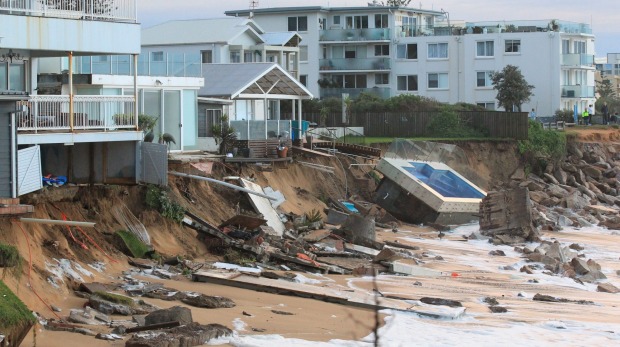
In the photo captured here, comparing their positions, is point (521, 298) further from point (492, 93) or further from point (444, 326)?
point (492, 93)

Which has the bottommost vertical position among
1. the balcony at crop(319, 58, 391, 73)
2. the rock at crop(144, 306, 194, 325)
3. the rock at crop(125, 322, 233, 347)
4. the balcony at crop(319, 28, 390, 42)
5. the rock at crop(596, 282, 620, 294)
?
the rock at crop(596, 282, 620, 294)

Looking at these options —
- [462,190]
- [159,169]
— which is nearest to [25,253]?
[159,169]

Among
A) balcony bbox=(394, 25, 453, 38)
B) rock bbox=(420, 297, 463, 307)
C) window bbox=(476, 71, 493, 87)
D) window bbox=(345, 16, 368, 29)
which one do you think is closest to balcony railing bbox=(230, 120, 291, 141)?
rock bbox=(420, 297, 463, 307)

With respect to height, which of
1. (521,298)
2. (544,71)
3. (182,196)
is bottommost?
(521,298)

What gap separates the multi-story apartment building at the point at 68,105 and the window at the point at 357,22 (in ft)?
153

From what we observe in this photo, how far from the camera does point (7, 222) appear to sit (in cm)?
1962

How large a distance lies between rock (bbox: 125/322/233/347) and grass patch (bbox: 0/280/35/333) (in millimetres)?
1383

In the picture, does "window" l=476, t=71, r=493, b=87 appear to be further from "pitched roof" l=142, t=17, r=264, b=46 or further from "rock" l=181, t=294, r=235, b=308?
"rock" l=181, t=294, r=235, b=308

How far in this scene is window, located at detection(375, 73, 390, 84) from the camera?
71.7m

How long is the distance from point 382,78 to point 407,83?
154cm

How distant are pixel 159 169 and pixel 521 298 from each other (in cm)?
823

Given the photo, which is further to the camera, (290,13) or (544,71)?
(290,13)

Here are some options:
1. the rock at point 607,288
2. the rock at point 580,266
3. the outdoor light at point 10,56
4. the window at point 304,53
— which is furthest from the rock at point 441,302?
the window at point 304,53

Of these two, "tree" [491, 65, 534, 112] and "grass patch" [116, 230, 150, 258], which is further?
"tree" [491, 65, 534, 112]
